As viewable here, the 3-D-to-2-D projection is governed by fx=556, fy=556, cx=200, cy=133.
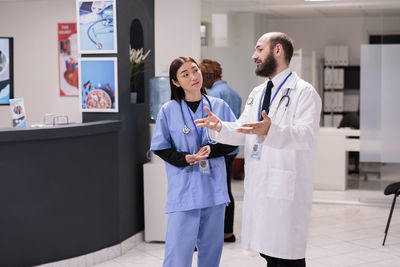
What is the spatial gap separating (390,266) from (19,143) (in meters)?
2.89

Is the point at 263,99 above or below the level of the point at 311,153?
above

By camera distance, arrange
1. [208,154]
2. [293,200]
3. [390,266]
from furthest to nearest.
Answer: [390,266] < [208,154] < [293,200]

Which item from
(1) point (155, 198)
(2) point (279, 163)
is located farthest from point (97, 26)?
(2) point (279, 163)

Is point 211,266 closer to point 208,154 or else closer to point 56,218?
point 208,154

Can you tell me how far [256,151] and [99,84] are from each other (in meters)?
2.08

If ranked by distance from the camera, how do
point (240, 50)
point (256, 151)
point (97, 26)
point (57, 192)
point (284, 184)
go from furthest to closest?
point (240, 50), point (97, 26), point (57, 192), point (256, 151), point (284, 184)

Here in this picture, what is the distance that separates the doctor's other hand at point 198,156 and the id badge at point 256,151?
1.25 feet

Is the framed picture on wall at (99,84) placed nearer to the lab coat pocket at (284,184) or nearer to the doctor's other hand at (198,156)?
the doctor's other hand at (198,156)

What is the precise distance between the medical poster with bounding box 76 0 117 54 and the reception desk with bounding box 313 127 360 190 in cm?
379

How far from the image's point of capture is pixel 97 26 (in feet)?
14.3

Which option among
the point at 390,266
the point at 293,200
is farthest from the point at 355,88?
the point at 293,200

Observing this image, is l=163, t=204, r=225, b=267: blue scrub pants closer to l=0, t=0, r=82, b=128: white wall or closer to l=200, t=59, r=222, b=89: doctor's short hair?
l=200, t=59, r=222, b=89: doctor's short hair

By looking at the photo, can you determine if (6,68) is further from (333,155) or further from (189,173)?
(333,155)

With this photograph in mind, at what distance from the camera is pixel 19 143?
3732 millimetres
